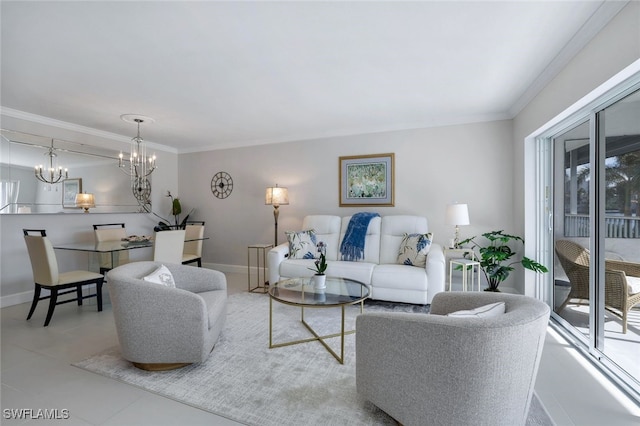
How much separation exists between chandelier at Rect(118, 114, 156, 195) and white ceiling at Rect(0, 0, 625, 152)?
0.78ft

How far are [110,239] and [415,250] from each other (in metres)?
4.13

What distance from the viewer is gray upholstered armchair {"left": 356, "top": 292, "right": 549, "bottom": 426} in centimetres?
128

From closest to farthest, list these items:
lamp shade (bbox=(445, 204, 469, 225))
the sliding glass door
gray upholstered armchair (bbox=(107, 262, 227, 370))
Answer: the sliding glass door, gray upholstered armchair (bbox=(107, 262, 227, 370)), lamp shade (bbox=(445, 204, 469, 225))

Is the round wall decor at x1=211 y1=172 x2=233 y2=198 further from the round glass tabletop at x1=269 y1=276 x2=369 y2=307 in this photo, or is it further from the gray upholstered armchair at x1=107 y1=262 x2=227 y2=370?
the gray upholstered armchair at x1=107 y1=262 x2=227 y2=370

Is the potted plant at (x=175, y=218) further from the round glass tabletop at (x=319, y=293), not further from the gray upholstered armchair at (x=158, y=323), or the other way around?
the gray upholstered armchair at (x=158, y=323)

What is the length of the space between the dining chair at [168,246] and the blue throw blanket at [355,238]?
6.93 ft

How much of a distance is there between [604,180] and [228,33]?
2.89 metres

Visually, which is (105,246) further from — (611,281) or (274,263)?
(611,281)

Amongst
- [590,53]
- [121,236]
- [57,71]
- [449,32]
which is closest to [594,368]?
[590,53]

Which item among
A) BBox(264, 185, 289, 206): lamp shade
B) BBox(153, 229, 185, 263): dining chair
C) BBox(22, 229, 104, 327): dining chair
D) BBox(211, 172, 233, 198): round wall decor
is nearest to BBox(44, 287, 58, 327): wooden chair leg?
BBox(22, 229, 104, 327): dining chair

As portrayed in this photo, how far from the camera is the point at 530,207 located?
11.2ft

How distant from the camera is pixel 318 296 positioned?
2.59 m

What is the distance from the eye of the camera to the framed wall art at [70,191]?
402 cm

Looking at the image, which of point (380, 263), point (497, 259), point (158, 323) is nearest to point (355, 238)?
point (380, 263)
